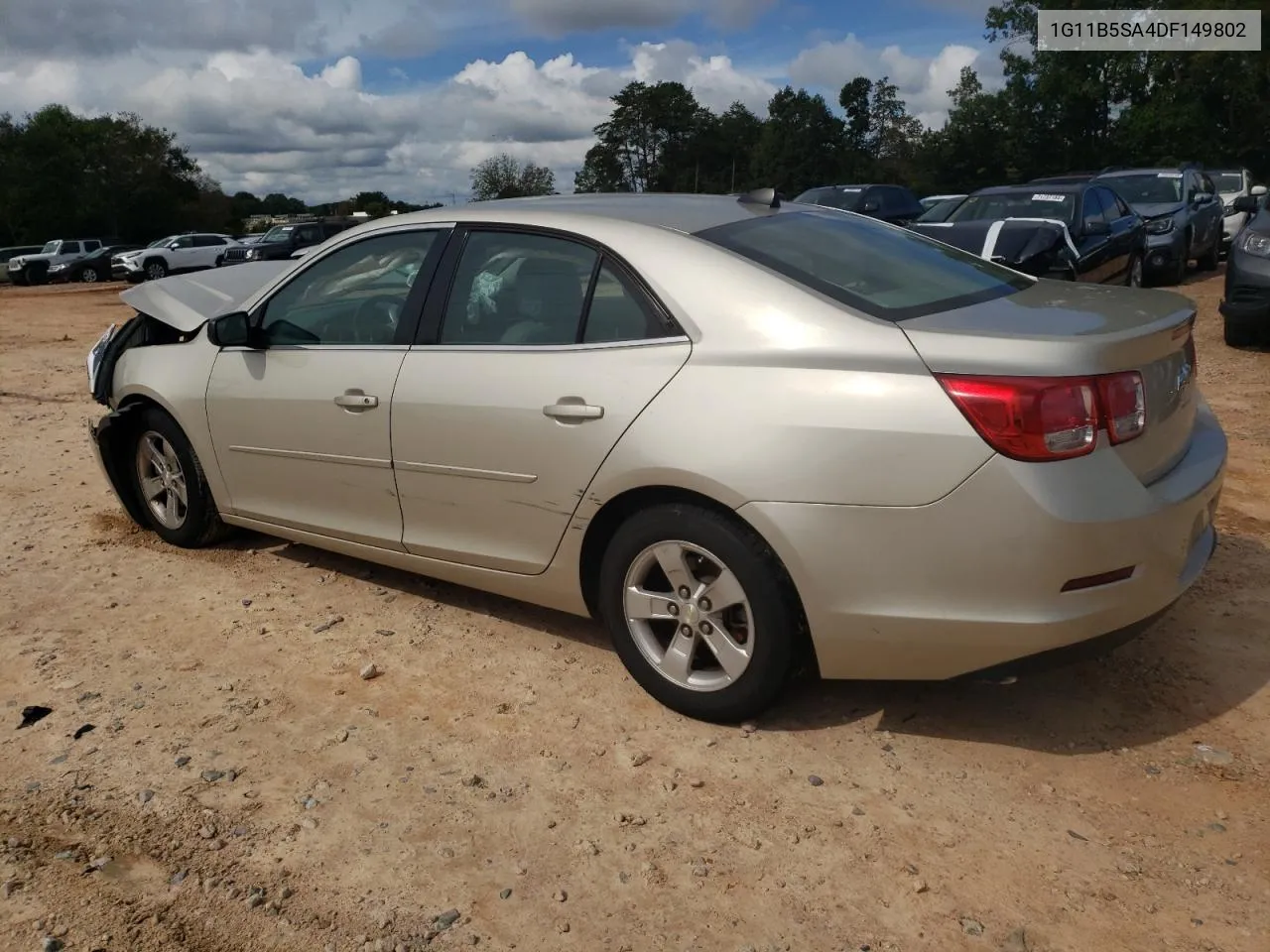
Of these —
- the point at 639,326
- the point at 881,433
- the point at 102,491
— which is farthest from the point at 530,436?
the point at 102,491

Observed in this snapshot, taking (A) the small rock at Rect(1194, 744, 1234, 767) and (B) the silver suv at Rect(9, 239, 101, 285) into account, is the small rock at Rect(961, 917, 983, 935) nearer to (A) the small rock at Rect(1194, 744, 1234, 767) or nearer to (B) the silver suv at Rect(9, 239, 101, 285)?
(A) the small rock at Rect(1194, 744, 1234, 767)

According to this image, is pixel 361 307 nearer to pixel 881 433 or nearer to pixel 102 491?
pixel 881 433

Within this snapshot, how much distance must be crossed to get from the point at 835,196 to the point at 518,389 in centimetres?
1462

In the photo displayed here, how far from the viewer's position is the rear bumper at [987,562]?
2.69 m

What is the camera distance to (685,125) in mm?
82438

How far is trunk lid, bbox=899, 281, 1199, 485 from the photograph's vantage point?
273 centimetres

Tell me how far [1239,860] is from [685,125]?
84.8 m

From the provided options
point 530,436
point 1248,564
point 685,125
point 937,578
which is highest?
point 685,125

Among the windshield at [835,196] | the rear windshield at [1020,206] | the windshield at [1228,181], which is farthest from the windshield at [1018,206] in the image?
the windshield at [1228,181]

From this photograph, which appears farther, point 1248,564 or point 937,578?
point 1248,564

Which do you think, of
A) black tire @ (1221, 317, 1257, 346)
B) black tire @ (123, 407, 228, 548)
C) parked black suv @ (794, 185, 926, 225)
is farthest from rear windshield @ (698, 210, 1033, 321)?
parked black suv @ (794, 185, 926, 225)

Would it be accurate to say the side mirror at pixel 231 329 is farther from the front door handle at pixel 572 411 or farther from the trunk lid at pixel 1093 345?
the trunk lid at pixel 1093 345

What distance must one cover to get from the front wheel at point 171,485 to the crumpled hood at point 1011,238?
6828mm

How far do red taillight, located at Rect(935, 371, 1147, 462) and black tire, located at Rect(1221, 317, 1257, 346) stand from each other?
7860 millimetres
